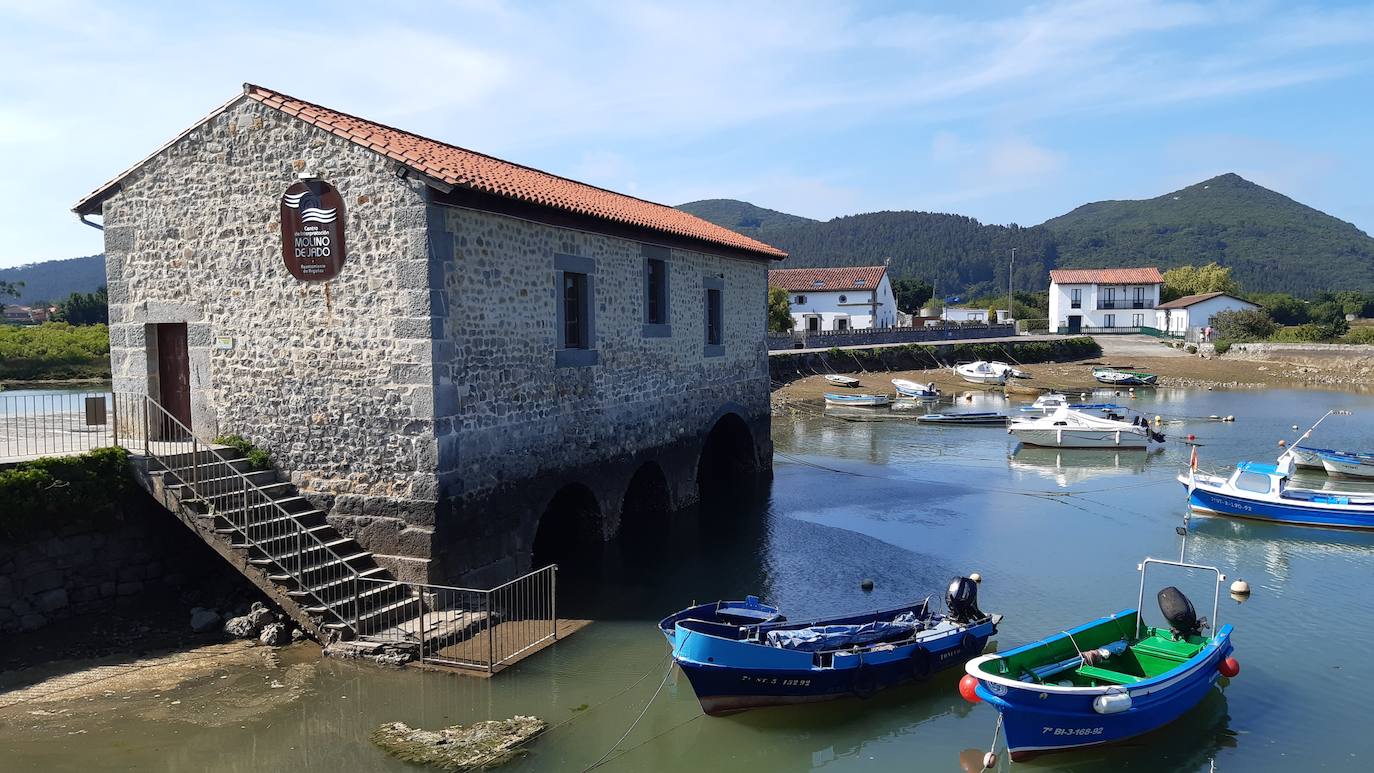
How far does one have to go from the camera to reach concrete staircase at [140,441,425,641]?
12117 millimetres

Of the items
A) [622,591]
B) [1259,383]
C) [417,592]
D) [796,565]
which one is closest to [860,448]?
[796,565]

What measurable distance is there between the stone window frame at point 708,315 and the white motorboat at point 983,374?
36767mm

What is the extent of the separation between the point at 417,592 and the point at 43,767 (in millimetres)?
4412

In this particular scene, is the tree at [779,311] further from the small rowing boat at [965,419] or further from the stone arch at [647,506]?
the stone arch at [647,506]

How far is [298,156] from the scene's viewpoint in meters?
13.1

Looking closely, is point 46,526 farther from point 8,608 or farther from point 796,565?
point 796,565

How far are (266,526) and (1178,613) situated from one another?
11.9m

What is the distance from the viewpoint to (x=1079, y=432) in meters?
33.8

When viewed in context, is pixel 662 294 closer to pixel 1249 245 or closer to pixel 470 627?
pixel 470 627

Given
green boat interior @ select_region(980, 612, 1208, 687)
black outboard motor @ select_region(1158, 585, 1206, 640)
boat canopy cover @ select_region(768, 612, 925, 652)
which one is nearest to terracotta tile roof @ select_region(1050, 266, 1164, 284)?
black outboard motor @ select_region(1158, 585, 1206, 640)

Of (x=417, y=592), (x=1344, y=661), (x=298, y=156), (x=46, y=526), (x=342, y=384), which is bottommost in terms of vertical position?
(x=1344, y=661)

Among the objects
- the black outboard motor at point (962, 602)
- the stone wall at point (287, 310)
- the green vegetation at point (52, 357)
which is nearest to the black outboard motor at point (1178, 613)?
the black outboard motor at point (962, 602)

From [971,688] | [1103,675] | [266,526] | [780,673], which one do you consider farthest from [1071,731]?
[266,526]

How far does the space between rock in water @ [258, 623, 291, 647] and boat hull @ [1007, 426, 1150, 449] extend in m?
27.3
